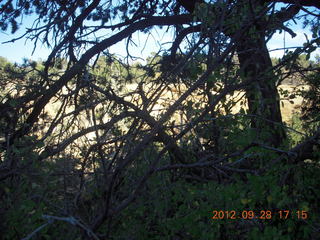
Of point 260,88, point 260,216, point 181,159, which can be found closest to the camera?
point 260,216

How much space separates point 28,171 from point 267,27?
7.67ft

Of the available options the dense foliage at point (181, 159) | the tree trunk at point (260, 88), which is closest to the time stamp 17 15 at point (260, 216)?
the dense foliage at point (181, 159)

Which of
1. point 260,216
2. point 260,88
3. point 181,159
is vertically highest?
point 260,88

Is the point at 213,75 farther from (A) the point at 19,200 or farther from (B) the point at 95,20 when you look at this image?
(B) the point at 95,20

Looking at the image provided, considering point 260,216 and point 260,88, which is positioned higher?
point 260,88

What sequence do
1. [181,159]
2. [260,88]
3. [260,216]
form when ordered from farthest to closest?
[181,159], [260,88], [260,216]

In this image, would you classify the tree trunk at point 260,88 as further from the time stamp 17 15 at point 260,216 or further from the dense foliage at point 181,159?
the time stamp 17 15 at point 260,216

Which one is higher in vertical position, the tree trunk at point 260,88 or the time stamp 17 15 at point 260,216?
the tree trunk at point 260,88

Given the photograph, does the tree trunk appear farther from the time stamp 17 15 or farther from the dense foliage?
the time stamp 17 15

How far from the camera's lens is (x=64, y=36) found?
16.5 feet

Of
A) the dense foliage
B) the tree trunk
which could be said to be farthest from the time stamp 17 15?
the tree trunk

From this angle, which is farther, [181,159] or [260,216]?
[181,159]

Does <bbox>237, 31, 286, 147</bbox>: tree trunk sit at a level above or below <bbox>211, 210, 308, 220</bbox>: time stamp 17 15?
above

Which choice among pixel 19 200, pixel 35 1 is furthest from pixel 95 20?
pixel 19 200
